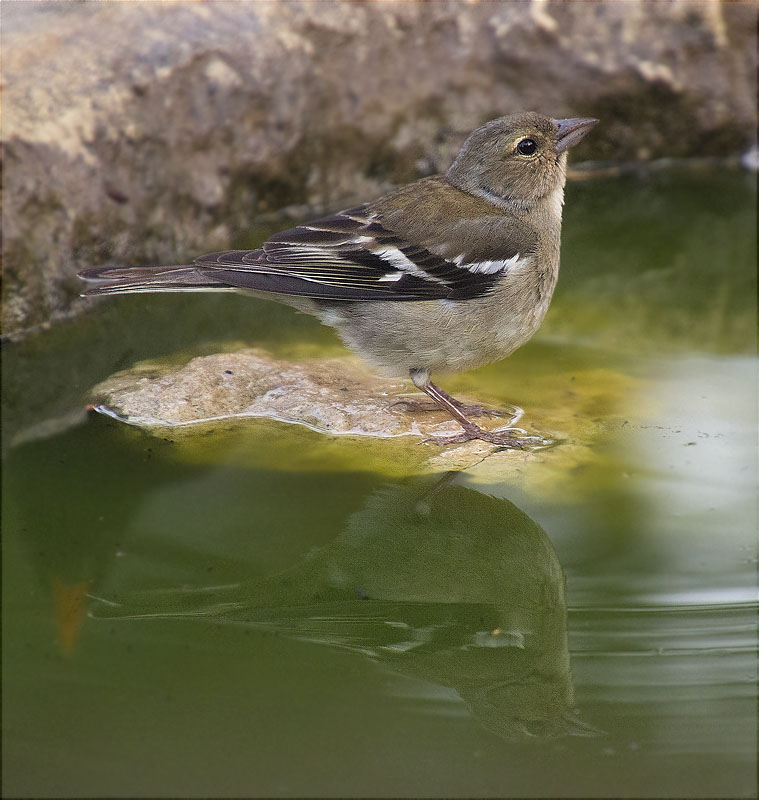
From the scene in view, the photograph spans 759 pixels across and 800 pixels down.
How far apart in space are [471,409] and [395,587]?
1.28m

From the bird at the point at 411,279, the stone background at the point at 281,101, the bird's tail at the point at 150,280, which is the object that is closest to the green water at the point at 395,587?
the bird at the point at 411,279

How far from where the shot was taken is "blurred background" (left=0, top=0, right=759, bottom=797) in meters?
2.78

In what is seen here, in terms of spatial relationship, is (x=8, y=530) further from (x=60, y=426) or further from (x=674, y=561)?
(x=674, y=561)

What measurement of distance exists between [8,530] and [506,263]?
89.5 inches

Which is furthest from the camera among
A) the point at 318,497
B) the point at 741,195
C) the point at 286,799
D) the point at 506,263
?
the point at 741,195

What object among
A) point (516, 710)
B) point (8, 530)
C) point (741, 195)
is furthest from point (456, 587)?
point (741, 195)

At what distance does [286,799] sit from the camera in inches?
99.9

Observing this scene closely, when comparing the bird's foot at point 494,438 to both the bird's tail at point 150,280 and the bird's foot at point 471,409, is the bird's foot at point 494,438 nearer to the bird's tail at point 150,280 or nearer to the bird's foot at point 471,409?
the bird's foot at point 471,409

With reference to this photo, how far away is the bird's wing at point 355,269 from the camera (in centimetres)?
425

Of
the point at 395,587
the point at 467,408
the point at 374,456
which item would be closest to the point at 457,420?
the point at 467,408

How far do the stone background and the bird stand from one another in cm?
134

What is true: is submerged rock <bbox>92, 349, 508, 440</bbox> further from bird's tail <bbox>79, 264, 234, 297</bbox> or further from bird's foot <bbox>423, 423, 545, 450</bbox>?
bird's tail <bbox>79, 264, 234, 297</bbox>

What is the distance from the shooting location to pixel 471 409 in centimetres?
454

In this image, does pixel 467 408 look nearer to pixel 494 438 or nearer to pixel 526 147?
pixel 494 438
